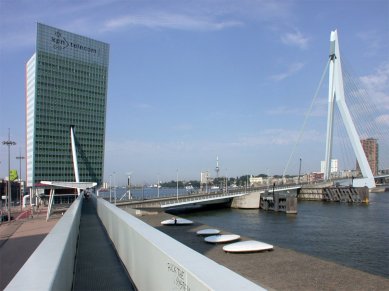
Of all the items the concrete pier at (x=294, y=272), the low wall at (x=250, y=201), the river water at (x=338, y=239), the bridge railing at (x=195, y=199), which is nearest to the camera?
the concrete pier at (x=294, y=272)

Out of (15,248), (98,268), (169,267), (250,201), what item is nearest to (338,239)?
(15,248)

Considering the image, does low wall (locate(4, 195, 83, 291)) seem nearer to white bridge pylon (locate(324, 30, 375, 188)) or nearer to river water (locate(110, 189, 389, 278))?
river water (locate(110, 189, 389, 278))

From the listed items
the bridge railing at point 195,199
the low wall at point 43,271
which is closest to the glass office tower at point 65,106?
the bridge railing at point 195,199

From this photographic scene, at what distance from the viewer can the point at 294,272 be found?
40.0 ft

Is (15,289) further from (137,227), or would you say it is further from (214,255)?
(214,255)

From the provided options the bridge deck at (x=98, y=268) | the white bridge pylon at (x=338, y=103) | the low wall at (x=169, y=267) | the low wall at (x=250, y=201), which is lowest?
the low wall at (x=250, y=201)

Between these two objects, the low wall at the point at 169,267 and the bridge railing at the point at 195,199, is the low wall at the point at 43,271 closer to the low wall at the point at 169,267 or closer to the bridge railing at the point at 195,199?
the low wall at the point at 169,267

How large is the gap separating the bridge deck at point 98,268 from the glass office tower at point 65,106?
84902 millimetres

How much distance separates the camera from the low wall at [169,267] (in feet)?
9.79

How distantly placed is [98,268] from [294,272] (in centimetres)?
631

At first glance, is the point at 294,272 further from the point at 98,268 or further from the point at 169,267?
the point at 169,267

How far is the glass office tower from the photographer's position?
9088 cm

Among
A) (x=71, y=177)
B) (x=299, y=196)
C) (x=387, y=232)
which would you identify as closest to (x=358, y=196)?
(x=299, y=196)

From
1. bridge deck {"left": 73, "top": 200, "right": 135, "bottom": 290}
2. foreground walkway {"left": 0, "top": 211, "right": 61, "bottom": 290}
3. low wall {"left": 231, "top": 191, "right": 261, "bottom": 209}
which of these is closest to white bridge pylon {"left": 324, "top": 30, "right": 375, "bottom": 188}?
low wall {"left": 231, "top": 191, "right": 261, "bottom": 209}
